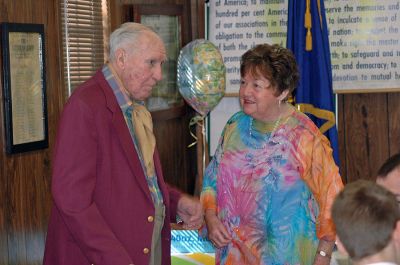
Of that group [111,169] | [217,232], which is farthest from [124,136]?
[217,232]

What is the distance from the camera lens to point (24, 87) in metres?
3.14

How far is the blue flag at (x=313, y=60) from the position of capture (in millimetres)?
4738

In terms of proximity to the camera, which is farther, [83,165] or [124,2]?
[124,2]

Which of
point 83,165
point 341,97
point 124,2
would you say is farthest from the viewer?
point 341,97

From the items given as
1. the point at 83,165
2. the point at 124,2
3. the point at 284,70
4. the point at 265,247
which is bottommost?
the point at 265,247

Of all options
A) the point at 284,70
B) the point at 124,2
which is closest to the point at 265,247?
the point at 284,70

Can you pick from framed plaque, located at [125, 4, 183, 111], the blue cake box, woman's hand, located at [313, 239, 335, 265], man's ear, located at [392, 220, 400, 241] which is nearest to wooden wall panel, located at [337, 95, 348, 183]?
framed plaque, located at [125, 4, 183, 111]

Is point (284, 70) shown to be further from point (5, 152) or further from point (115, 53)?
point (5, 152)

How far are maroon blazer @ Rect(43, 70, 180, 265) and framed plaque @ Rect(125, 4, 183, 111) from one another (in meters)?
2.05

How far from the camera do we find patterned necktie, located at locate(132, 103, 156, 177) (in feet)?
8.25

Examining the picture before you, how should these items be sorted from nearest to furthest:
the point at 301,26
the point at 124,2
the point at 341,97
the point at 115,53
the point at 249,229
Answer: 1. the point at 115,53
2. the point at 249,229
3. the point at 124,2
4. the point at 301,26
5. the point at 341,97

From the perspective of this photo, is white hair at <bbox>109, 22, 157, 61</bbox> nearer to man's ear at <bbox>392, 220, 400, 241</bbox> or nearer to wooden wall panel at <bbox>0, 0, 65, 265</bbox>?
wooden wall panel at <bbox>0, 0, 65, 265</bbox>

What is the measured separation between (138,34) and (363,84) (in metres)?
2.87

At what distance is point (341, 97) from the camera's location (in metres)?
5.25
